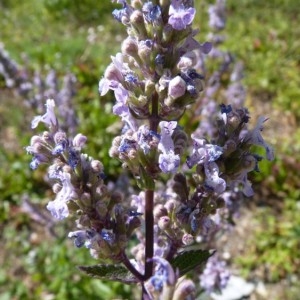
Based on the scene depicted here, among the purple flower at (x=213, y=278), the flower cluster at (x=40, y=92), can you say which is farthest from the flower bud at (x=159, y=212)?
the flower cluster at (x=40, y=92)

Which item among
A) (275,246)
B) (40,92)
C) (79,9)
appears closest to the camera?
(275,246)

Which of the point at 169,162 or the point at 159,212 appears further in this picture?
the point at 159,212

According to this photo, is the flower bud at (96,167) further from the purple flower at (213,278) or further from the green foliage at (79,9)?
the green foliage at (79,9)

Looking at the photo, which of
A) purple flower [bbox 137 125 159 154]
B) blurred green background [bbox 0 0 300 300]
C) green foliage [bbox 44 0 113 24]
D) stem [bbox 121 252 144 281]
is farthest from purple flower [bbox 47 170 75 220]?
green foliage [bbox 44 0 113 24]

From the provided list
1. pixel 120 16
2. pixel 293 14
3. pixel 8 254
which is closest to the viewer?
pixel 120 16

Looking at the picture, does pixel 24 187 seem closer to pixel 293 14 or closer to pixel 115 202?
pixel 115 202

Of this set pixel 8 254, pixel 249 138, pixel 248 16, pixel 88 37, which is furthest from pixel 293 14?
pixel 249 138

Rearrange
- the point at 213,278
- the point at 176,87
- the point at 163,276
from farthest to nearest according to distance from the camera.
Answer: the point at 213,278 → the point at 176,87 → the point at 163,276

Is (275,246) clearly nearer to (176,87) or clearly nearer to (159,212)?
(159,212)

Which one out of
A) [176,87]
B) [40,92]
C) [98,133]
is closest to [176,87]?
[176,87]
